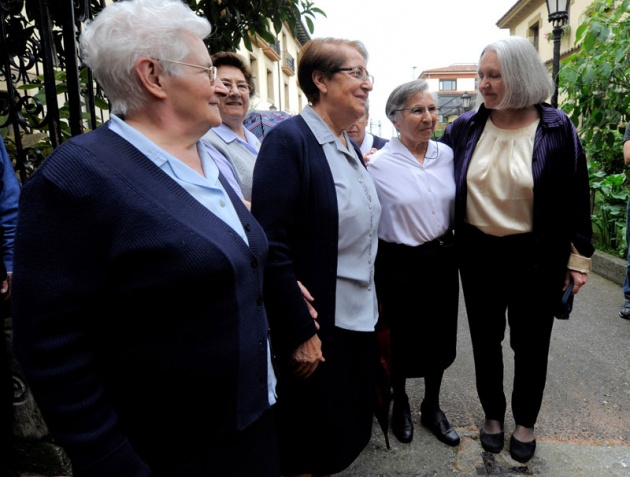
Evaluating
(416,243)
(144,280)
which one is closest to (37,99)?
(144,280)

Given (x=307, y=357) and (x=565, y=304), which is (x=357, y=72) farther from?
(x=565, y=304)

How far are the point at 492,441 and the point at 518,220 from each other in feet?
3.84

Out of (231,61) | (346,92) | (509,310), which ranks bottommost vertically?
(509,310)

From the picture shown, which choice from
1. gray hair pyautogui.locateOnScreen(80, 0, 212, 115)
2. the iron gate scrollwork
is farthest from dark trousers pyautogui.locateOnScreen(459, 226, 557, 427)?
the iron gate scrollwork

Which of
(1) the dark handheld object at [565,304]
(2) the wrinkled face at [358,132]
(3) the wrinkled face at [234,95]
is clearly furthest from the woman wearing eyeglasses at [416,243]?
(2) the wrinkled face at [358,132]

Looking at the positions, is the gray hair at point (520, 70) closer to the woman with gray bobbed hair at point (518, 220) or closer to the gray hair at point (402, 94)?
the woman with gray bobbed hair at point (518, 220)

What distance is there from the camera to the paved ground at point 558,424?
2.29 metres

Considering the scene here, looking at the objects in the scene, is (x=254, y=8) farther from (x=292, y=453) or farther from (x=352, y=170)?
(x=292, y=453)

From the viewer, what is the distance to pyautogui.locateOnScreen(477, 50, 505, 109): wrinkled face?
2.12 meters

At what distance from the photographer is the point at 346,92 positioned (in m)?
1.85

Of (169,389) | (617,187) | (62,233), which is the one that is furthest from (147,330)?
(617,187)

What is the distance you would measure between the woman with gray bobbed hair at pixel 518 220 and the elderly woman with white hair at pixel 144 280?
1.40m

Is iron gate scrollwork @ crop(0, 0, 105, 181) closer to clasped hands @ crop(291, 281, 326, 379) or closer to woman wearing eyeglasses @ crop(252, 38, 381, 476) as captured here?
woman wearing eyeglasses @ crop(252, 38, 381, 476)

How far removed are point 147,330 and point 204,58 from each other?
71 centimetres
